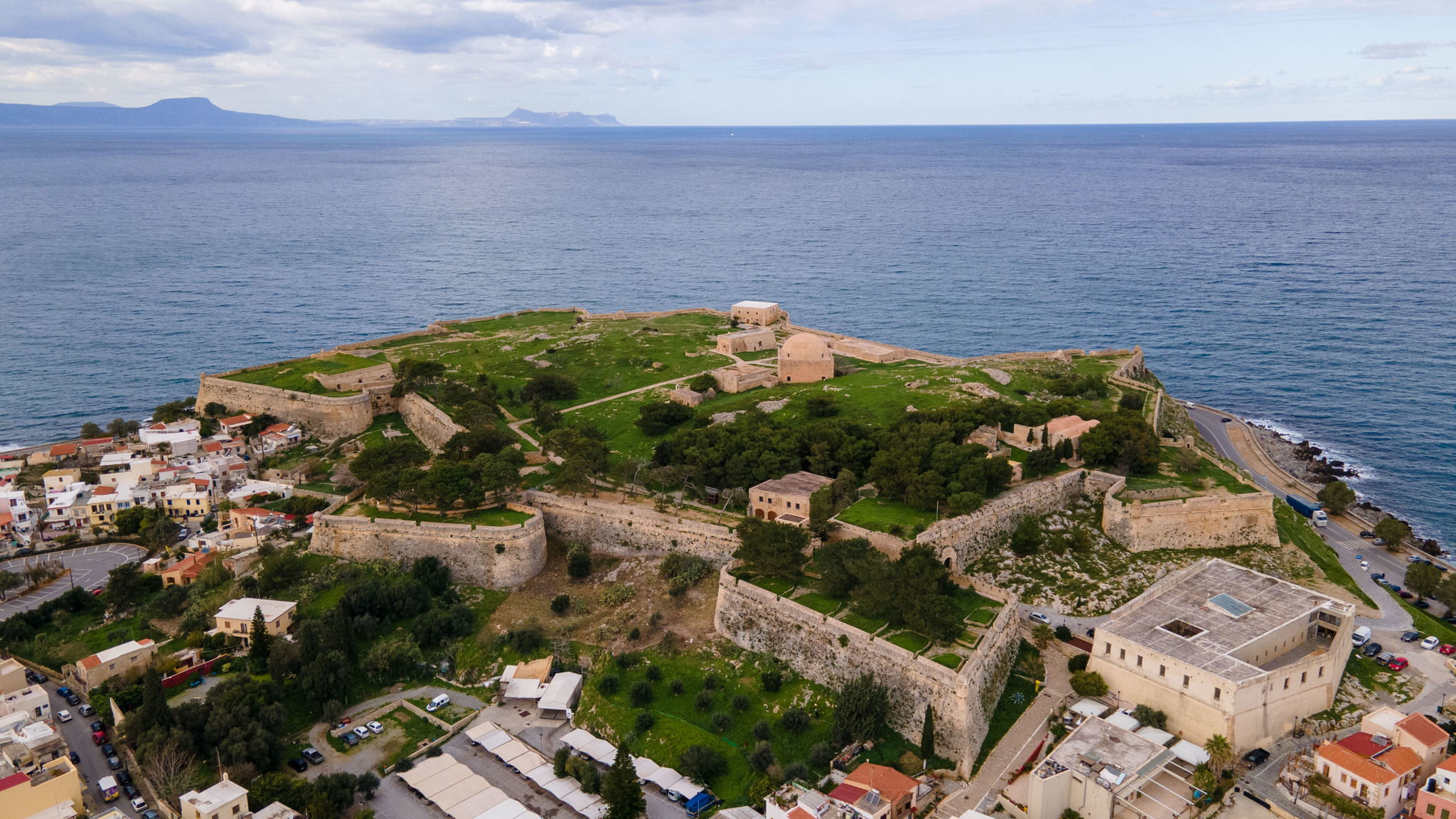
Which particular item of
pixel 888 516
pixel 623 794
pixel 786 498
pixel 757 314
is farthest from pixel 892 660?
pixel 757 314

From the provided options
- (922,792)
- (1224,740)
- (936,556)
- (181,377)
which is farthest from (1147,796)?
(181,377)

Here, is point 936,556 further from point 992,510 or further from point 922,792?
point 922,792

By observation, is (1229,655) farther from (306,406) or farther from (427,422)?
(306,406)

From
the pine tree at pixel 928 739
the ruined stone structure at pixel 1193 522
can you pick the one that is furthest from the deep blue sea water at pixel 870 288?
the pine tree at pixel 928 739

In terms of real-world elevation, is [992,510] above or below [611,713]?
above

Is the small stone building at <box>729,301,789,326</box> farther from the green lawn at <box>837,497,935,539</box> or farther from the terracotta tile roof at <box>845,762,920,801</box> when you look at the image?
the terracotta tile roof at <box>845,762,920,801</box>

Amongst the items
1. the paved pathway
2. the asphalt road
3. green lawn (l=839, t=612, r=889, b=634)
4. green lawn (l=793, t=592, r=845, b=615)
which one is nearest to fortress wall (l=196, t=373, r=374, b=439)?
the asphalt road

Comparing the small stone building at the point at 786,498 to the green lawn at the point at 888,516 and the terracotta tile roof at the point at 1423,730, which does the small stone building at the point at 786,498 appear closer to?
the green lawn at the point at 888,516
